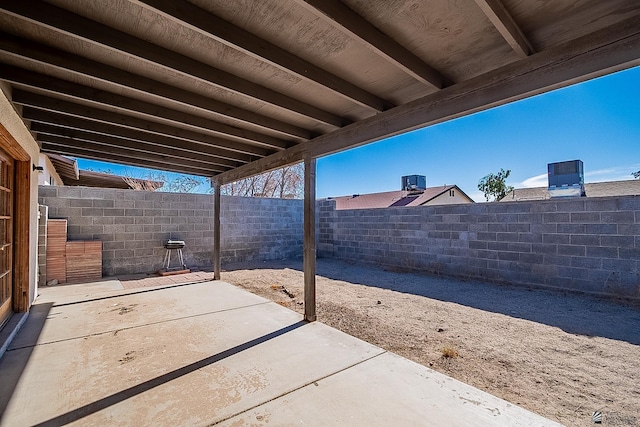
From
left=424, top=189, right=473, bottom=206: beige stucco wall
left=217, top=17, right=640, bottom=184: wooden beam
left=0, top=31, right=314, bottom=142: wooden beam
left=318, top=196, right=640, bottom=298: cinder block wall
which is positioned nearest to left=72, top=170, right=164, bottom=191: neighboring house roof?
left=318, top=196, right=640, bottom=298: cinder block wall

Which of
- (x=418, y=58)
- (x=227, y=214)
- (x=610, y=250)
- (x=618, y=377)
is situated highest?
(x=418, y=58)

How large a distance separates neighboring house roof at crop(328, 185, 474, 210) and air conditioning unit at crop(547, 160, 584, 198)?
23.0 feet

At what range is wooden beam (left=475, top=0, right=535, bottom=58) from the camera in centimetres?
142

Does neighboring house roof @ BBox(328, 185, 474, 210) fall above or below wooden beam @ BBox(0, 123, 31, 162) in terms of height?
above

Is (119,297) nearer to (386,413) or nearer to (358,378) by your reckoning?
(358,378)

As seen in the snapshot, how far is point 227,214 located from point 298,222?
2253mm

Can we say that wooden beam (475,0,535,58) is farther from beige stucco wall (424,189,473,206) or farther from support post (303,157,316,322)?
beige stucco wall (424,189,473,206)

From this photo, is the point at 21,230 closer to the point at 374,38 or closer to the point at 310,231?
the point at 310,231

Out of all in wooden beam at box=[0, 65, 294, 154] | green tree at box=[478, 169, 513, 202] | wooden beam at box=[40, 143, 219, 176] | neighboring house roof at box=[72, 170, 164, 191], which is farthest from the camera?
green tree at box=[478, 169, 513, 202]

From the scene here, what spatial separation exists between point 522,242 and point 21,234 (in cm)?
→ 721

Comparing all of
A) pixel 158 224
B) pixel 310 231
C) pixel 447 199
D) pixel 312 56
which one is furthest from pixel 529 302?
pixel 447 199

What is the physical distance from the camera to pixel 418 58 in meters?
2.01

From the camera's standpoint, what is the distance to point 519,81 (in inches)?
72.1

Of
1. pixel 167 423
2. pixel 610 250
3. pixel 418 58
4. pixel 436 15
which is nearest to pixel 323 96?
pixel 418 58
